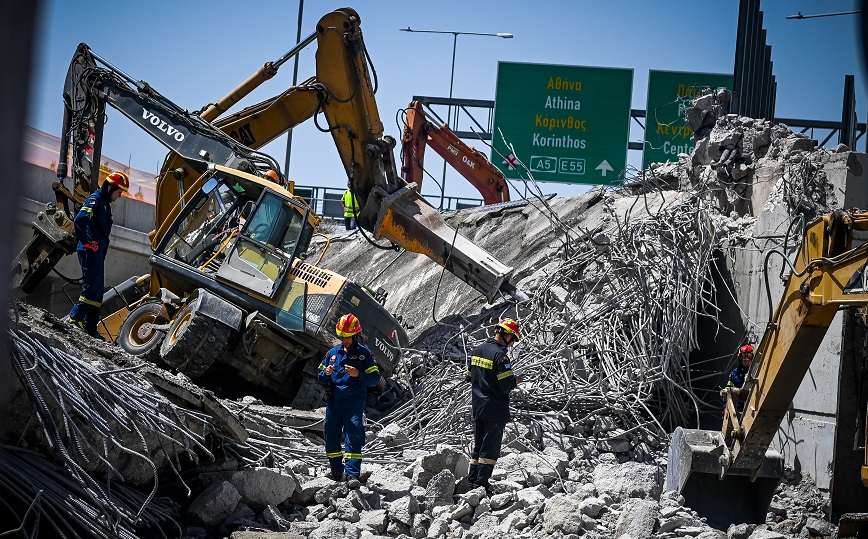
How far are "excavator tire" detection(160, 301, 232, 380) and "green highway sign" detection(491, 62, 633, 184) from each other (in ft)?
45.8

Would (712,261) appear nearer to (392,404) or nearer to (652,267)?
(652,267)

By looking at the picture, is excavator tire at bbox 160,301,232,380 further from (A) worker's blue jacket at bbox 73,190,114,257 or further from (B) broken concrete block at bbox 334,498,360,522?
(B) broken concrete block at bbox 334,498,360,522

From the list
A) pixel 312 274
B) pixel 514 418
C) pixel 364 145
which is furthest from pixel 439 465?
pixel 364 145

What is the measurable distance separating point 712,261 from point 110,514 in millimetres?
7555

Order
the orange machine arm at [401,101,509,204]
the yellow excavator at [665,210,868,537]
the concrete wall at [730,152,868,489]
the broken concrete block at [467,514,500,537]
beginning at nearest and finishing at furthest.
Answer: the yellow excavator at [665,210,868,537]
the broken concrete block at [467,514,500,537]
the concrete wall at [730,152,868,489]
the orange machine arm at [401,101,509,204]

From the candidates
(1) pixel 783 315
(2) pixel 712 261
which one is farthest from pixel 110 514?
(2) pixel 712 261

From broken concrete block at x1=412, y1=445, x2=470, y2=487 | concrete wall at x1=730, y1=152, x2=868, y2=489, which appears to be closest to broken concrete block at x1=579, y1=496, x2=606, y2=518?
broken concrete block at x1=412, y1=445, x2=470, y2=487

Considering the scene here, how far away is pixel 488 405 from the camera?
25.9 feet

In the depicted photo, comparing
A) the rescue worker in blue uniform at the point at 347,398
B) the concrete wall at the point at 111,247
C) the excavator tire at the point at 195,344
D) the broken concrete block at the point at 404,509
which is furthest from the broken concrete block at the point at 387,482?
the concrete wall at the point at 111,247

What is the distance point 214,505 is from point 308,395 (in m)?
3.66

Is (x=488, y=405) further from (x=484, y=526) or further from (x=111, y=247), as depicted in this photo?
(x=111, y=247)

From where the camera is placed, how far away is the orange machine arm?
18.7 m

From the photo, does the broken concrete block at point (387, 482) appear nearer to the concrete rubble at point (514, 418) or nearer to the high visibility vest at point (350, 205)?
the concrete rubble at point (514, 418)

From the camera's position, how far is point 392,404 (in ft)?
38.0
